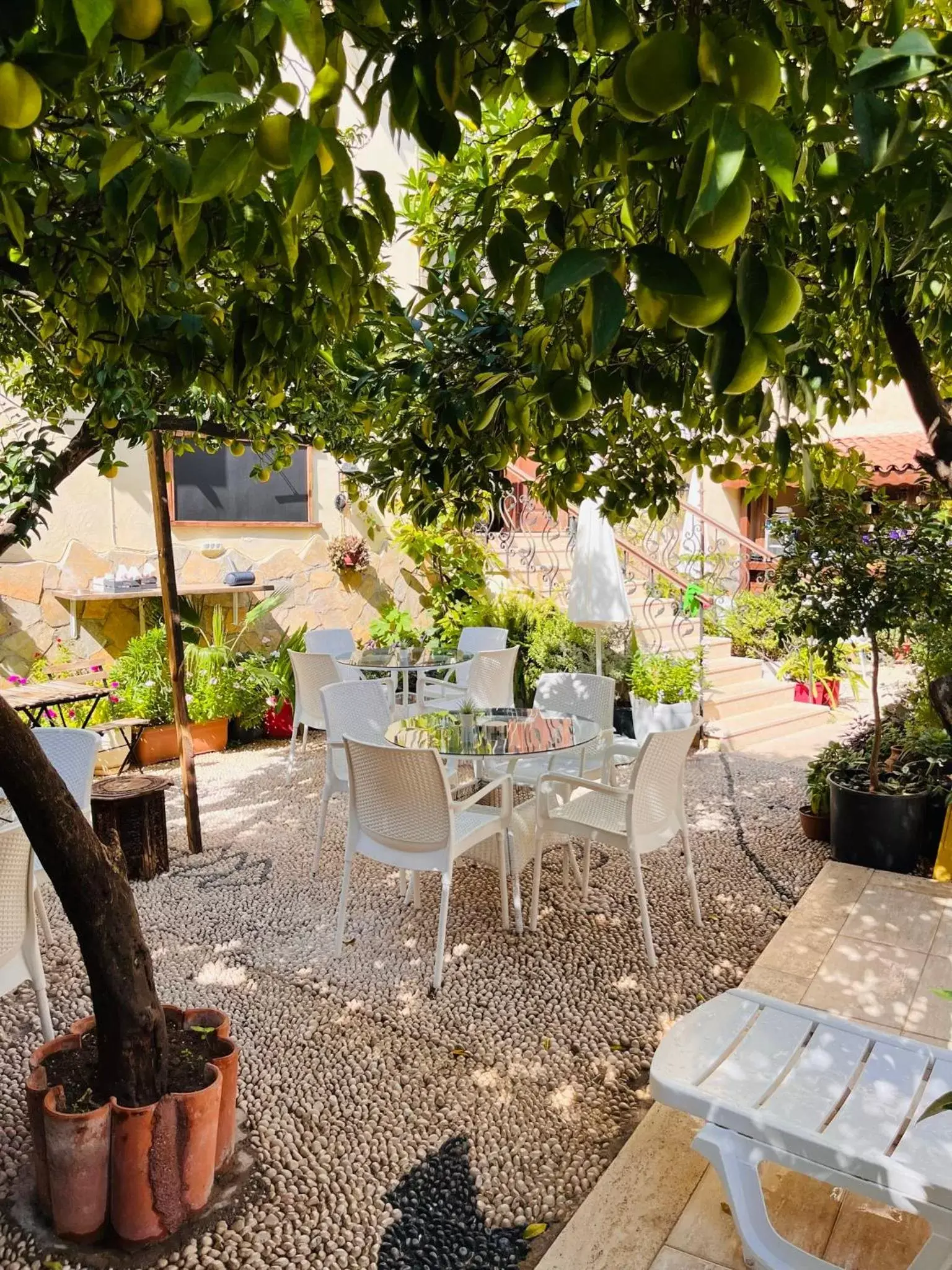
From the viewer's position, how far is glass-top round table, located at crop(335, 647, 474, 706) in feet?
21.2

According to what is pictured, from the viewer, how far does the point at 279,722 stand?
304 inches

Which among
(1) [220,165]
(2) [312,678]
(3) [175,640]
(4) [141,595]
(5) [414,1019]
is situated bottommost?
(5) [414,1019]

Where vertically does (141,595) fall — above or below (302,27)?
below

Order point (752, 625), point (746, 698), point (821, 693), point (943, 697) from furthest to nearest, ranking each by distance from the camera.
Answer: point (752, 625), point (821, 693), point (746, 698), point (943, 697)

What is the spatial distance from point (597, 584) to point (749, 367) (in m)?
6.32

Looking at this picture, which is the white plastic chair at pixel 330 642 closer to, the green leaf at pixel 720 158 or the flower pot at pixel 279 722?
the flower pot at pixel 279 722

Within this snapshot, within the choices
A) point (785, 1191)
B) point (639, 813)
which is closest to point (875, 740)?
point (639, 813)

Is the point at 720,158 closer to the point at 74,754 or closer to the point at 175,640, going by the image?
the point at 74,754

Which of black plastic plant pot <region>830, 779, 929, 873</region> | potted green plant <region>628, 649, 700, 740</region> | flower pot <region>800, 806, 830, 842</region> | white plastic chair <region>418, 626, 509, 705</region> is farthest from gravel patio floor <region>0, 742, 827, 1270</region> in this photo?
white plastic chair <region>418, 626, 509, 705</region>

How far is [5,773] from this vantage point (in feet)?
6.66

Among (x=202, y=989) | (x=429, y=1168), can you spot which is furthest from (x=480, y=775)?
(x=429, y=1168)

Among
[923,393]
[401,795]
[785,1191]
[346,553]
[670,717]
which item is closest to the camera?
[923,393]

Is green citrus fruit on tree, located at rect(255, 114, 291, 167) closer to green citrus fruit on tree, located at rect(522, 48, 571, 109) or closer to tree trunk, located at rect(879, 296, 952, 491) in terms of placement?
green citrus fruit on tree, located at rect(522, 48, 571, 109)

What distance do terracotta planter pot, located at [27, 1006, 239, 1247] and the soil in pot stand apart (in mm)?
40
